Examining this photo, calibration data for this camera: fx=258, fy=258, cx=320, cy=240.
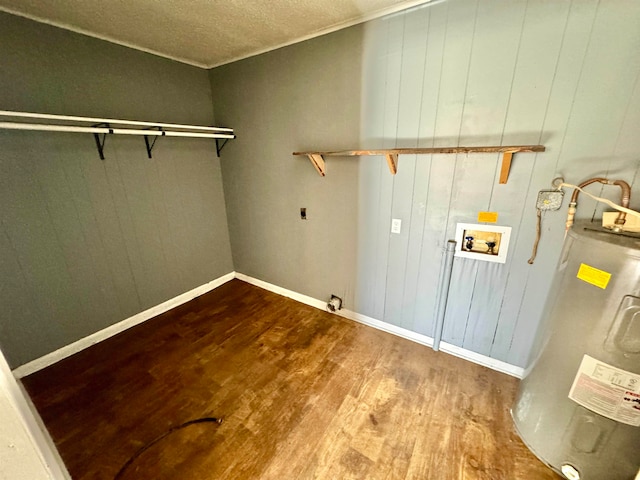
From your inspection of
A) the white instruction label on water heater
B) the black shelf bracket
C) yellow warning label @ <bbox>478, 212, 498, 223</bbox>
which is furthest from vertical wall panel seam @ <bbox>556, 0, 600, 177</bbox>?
the black shelf bracket

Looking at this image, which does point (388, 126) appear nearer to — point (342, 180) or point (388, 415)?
point (342, 180)

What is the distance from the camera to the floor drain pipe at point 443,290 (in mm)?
1855

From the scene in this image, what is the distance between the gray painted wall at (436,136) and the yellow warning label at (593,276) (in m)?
0.46

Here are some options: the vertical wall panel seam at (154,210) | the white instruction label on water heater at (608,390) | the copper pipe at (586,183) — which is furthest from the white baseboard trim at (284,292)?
the copper pipe at (586,183)

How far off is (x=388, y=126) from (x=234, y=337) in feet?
7.06

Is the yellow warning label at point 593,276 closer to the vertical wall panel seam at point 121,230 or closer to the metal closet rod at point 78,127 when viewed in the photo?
the metal closet rod at point 78,127

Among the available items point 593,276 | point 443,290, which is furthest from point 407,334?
point 593,276

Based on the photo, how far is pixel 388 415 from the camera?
1.58 m

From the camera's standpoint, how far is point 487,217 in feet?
5.60

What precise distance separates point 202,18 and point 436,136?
1809 mm

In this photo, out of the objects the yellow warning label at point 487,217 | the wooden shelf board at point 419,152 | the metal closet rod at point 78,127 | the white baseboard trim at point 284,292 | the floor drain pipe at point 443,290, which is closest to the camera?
the wooden shelf board at point 419,152

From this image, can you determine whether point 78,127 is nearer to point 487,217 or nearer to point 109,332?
point 109,332

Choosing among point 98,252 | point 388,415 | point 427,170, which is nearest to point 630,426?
point 388,415

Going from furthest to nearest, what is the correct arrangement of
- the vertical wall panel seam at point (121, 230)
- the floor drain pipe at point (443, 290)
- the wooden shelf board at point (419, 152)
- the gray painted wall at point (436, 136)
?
the vertical wall panel seam at point (121, 230), the floor drain pipe at point (443, 290), the wooden shelf board at point (419, 152), the gray painted wall at point (436, 136)
